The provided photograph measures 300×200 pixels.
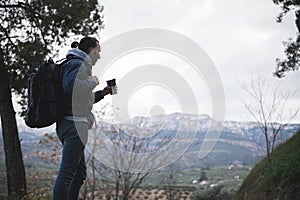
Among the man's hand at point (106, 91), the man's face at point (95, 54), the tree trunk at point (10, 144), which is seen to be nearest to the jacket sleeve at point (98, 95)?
the man's hand at point (106, 91)

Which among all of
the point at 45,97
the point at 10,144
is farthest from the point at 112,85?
the point at 10,144

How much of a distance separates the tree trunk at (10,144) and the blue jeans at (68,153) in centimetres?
323

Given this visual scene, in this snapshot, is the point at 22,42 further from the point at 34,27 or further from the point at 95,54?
the point at 95,54

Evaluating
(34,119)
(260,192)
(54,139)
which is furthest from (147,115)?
(34,119)

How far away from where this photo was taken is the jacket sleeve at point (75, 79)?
2238 millimetres

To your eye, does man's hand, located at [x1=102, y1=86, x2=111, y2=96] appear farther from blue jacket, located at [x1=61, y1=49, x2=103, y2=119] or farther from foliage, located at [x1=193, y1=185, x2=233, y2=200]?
foliage, located at [x1=193, y1=185, x2=233, y2=200]

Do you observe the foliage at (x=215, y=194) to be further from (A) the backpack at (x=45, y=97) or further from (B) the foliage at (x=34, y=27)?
(A) the backpack at (x=45, y=97)

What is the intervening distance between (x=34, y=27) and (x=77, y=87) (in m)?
3.75

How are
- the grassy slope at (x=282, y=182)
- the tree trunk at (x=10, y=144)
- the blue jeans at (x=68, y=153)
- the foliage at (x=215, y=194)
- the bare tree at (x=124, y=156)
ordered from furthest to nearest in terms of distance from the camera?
1. the foliage at (x=215, y=194)
2. the bare tree at (x=124, y=156)
3. the tree trunk at (x=10, y=144)
4. the grassy slope at (x=282, y=182)
5. the blue jeans at (x=68, y=153)

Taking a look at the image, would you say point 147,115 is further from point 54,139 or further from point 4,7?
point 4,7

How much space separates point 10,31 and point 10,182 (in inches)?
88.9

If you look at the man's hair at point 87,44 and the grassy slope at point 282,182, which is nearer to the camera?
the man's hair at point 87,44

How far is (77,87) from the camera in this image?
2.23 meters

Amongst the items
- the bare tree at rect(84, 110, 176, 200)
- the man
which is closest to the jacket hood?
the man
